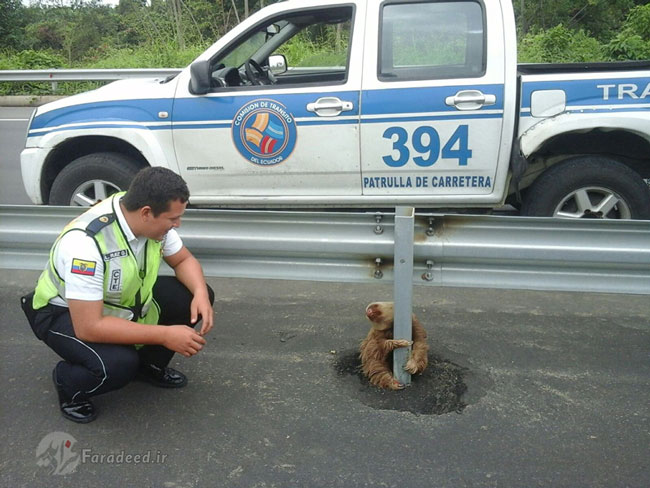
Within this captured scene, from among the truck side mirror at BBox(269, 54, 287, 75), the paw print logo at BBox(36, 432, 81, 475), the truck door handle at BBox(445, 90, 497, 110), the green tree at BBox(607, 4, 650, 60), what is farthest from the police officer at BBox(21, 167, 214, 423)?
the green tree at BBox(607, 4, 650, 60)

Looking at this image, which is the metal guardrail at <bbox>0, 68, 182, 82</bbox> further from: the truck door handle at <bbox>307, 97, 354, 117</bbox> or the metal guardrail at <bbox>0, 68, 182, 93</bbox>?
the truck door handle at <bbox>307, 97, 354, 117</bbox>

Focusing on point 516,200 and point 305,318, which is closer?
point 305,318

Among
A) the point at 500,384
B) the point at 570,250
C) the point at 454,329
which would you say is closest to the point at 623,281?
the point at 570,250

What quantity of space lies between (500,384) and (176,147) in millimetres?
2861

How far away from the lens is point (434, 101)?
466 centimetres

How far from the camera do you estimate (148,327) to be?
9.35ft

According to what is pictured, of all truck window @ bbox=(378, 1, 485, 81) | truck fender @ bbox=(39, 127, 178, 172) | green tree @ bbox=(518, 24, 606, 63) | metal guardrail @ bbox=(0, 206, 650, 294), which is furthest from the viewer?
green tree @ bbox=(518, 24, 606, 63)

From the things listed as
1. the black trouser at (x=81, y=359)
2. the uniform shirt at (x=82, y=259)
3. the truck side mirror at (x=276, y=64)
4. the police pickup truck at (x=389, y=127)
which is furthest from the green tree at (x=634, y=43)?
the black trouser at (x=81, y=359)

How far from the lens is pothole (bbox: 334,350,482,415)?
3.20 meters

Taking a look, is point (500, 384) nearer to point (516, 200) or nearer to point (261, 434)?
point (261, 434)

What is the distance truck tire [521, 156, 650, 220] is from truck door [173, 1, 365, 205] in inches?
52.3

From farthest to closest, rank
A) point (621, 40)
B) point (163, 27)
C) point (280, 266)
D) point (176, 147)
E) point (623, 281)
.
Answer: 1. point (163, 27)
2. point (621, 40)
3. point (176, 147)
4. point (280, 266)
5. point (623, 281)

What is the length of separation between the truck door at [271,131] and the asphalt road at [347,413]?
1029 mm

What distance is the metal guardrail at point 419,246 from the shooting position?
3000 mm
